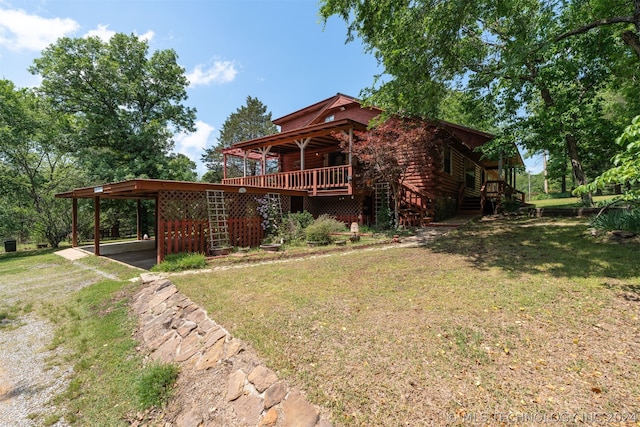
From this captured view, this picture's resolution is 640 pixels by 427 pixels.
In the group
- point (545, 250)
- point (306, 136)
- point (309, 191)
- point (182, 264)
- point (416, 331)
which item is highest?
point (306, 136)

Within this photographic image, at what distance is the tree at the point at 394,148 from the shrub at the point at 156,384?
8847 mm

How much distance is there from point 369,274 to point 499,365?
9.97ft

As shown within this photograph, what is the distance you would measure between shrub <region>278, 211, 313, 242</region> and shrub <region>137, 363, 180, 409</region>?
675cm

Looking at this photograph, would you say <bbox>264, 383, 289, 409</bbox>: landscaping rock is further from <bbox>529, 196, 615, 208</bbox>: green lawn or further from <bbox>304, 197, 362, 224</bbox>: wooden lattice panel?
<bbox>529, 196, 615, 208</bbox>: green lawn

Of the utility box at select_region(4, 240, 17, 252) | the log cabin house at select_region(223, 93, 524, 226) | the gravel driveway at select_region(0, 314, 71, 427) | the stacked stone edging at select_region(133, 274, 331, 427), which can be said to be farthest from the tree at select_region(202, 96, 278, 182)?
the stacked stone edging at select_region(133, 274, 331, 427)

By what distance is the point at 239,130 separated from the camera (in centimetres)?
3506

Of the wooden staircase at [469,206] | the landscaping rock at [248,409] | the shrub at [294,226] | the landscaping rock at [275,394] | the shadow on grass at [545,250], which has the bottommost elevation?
the landscaping rock at [248,409]

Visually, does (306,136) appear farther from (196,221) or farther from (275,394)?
(275,394)

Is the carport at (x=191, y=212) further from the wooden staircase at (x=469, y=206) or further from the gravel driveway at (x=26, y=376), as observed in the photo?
the wooden staircase at (x=469, y=206)

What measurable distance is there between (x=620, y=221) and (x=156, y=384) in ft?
31.7

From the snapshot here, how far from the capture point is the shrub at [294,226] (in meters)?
10.2

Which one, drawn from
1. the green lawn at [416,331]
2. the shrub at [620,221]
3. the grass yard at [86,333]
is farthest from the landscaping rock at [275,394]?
the shrub at [620,221]

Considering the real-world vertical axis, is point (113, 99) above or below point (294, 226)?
above

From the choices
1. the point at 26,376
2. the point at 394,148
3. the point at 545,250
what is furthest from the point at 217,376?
the point at 394,148
